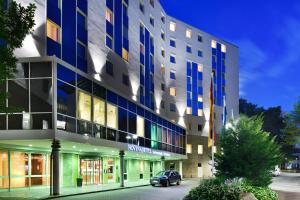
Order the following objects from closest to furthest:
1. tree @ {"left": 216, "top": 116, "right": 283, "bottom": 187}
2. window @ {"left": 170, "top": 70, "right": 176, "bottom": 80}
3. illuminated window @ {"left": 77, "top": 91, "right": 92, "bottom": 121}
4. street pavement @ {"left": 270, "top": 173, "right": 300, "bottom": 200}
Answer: street pavement @ {"left": 270, "top": 173, "right": 300, "bottom": 200}, tree @ {"left": 216, "top": 116, "right": 283, "bottom": 187}, illuminated window @ {"left": 77, "top": 91, "right": 92, "bottom": 121}, window @ {"left": 170, "top": 70, "right": 176, "bottom": 80}

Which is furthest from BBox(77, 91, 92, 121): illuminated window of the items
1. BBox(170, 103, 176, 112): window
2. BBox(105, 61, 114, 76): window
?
BBox(170, 103, 176, 112): window

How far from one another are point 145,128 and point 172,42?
33.6m

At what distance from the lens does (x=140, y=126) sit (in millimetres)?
52344

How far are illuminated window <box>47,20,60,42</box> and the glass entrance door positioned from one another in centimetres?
1181

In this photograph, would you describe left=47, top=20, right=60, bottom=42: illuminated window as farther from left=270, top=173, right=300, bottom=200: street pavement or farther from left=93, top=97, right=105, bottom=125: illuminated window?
left=270, top=173, right=300, bottom=200: street pavement

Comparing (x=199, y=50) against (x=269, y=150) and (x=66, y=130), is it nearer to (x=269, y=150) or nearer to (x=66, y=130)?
(x=269, y=150)

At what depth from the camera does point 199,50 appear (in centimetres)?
9050

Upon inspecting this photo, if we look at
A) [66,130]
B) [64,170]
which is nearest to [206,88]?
[64,170]

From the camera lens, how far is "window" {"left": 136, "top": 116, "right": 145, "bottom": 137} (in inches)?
2003

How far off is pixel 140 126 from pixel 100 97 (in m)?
13.0

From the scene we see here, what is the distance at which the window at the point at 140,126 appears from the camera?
5088 centimetres

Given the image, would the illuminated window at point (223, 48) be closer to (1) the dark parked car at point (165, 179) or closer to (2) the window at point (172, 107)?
(2) the window at point (172, 107)

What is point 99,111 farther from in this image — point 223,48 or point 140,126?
point 223,48

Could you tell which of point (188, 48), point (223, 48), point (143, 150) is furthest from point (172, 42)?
point (143, 150)
